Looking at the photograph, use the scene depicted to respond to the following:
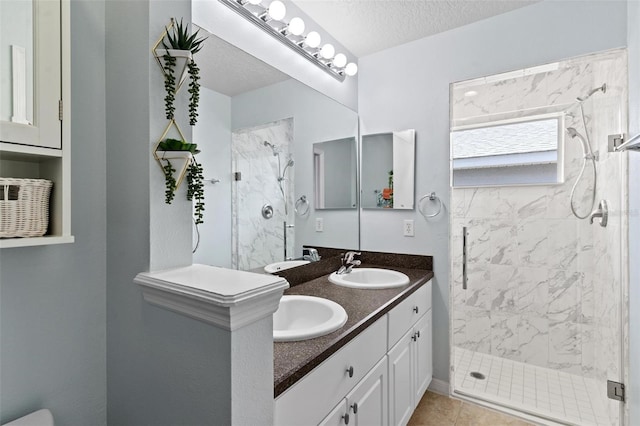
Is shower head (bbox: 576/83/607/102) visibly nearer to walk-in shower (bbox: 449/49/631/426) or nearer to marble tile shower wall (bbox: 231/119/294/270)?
walk-in shower (bbox: 449/49/631/426)

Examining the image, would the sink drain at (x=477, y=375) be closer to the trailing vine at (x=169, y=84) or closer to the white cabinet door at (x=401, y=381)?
the white cabinet door at (x=401, y=381)

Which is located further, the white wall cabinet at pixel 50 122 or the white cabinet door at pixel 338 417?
the white cabinet door at pixel 338 417

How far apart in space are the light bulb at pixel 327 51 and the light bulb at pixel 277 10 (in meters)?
0.42

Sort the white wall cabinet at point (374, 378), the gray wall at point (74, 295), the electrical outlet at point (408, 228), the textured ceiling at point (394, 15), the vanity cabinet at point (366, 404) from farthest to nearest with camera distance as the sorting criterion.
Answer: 1. the electrical outlet at point (408, 228)
2. the textured ceiling at point (394, 15)
3. the vanity cabinet at point (366, 404)
4. the white wall cabinet at point (374, 378)
5. the gray wall at point (74, 295)

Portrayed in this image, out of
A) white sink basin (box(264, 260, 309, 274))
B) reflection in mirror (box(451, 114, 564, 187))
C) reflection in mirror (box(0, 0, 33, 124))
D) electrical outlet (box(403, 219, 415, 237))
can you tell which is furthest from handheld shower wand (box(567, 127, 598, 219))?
reflection in mirror (box(0, 0, 33, 124))

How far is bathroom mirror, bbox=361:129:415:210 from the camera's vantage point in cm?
229

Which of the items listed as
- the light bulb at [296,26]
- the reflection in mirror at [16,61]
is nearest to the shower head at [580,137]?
the light bulb at [296,26]

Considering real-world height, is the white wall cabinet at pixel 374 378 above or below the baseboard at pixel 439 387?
above

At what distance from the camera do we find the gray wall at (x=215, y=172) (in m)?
1.31

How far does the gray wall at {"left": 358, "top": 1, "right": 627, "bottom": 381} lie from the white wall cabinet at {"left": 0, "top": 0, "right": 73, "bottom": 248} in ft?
6.41

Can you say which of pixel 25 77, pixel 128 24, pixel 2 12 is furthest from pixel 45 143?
pixel 128 24

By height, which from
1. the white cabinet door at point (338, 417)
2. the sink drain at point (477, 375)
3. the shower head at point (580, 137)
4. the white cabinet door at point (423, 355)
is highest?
the shower head at point (580, 137)

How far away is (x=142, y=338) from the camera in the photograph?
921 mm

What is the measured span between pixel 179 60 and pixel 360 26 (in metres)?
1.53
